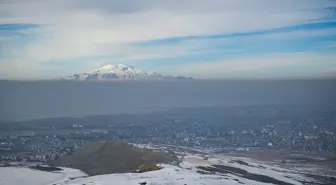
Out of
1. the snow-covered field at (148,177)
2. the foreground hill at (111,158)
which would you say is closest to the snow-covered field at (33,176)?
the snow-covered field at (148,177)

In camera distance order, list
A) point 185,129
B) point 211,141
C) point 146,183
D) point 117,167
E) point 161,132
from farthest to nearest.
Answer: point 185,129 → point 161,132 → point 211,141 → point 117,167 → point 146,183

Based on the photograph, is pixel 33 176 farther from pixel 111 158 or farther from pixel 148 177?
Answer: pixel 148 177

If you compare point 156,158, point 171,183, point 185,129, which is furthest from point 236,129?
point 171,183

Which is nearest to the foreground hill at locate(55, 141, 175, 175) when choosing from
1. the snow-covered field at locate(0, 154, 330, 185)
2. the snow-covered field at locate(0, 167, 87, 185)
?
the snow-covered field at locate(0, 167, 87, 185)

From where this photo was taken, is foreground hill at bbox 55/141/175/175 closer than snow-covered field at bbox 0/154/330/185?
No

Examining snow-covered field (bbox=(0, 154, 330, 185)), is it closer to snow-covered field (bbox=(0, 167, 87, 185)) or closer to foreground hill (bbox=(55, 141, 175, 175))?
snow-covered field (bbox=(0, 167, 87, 185))

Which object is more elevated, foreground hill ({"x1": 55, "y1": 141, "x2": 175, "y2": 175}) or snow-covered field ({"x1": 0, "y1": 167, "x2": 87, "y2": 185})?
foreground hill ({"x1": 55, "y1": 141, "x2": 175, "y2": 175})

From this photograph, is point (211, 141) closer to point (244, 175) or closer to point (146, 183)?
point (244, 175)

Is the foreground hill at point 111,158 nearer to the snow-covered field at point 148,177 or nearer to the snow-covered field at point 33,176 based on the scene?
the snow-covered field at point 33,176
